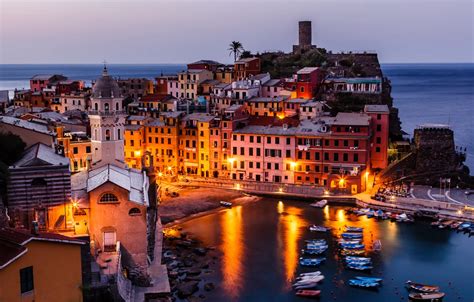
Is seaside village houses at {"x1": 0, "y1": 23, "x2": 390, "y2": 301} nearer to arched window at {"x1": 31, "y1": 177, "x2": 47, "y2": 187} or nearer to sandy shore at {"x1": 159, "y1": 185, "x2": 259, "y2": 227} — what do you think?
arched window at {"x1": 31, "y1": 177, "x2": 47, "y2": 187}

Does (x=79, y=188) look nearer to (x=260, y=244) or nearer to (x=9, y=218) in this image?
(x=9, y=218)

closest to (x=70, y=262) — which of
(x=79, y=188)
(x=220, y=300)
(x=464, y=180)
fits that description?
(x=79, y=188)

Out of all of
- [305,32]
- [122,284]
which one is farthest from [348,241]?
[305,32]

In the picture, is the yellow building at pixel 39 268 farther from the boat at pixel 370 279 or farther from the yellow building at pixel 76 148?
the yellow building at pixel 76 148

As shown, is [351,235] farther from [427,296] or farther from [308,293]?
[308,293]

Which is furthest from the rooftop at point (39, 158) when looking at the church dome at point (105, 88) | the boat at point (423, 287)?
the boat at point (423, 287)

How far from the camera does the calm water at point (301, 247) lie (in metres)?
34.0

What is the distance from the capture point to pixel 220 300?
32406mm

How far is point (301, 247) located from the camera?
4156 centimetres

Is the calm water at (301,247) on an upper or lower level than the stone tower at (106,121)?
lower

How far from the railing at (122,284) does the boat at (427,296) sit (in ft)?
52.0

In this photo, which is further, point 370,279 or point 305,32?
point 305,32

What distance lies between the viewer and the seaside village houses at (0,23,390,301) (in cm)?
2956

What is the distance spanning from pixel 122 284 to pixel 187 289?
6446 millimetres
